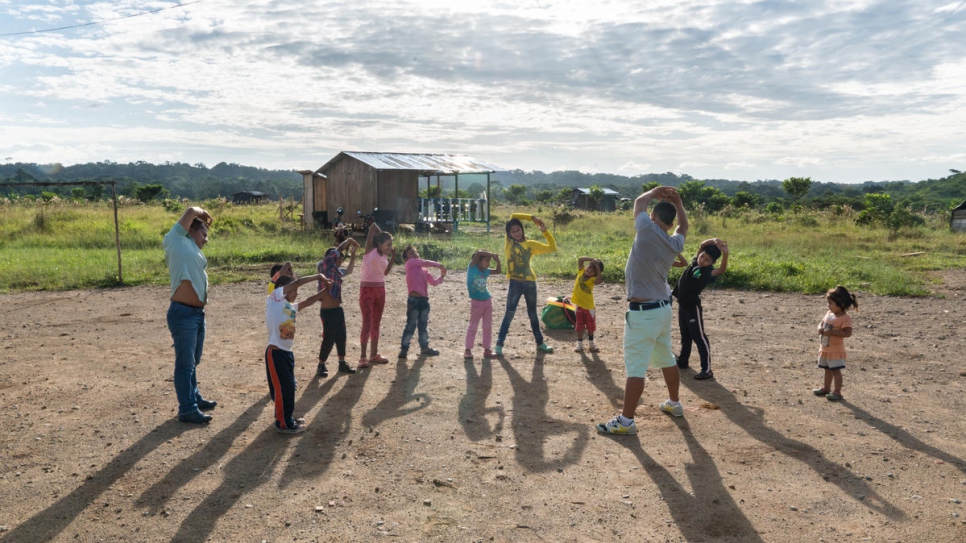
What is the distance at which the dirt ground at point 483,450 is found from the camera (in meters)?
4.01

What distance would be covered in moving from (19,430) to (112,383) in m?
1.32

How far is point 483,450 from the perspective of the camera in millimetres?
5098

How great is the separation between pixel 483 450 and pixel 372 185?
20.4 metres

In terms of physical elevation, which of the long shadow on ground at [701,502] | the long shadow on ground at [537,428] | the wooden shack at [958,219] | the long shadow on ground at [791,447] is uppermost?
the wooden shack at [958,219]

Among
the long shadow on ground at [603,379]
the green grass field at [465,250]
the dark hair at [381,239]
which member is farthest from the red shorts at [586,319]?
the green grass field at [465,250]

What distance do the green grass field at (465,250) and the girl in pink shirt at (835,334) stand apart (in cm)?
687

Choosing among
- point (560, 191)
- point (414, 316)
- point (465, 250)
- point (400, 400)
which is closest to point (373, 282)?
point (414, 316)

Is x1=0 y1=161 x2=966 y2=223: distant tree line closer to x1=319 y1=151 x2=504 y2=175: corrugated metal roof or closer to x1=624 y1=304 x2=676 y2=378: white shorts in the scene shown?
x1=319 y1=151 x2=504 y2=175: corrugated metal roof

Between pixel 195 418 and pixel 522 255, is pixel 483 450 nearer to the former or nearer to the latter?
pixel 195 418

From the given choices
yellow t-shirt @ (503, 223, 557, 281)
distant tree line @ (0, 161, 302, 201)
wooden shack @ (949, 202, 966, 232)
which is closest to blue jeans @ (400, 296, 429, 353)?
yellow t-shirt @ (503, 223, 557, 281)

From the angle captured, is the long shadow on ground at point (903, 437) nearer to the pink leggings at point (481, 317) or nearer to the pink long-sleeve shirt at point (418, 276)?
the pink leggings at point (481, 317)

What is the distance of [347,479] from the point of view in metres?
4.58

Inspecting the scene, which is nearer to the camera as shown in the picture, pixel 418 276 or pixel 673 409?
pixel 673 409

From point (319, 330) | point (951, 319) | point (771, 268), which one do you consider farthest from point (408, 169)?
point (951, 319)
